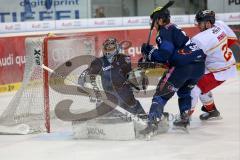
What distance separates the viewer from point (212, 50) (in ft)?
19.0

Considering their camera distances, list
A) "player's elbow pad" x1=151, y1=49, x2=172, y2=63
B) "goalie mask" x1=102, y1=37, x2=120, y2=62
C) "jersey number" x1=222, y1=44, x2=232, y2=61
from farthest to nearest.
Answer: "jersey number" x1=222, y1=44, x2=232, y2=61, "goalie mask" x1=102, y1=37, x2=120, y2=62, "player's elbow pad" x1=151, y1=49, x2=172, y2=63

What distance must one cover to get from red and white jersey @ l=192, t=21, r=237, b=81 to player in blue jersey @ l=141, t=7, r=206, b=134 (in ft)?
1.12

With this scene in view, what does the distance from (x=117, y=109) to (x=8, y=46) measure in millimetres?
3683

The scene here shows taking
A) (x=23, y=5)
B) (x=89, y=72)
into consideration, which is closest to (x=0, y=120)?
(x=89, y=72)

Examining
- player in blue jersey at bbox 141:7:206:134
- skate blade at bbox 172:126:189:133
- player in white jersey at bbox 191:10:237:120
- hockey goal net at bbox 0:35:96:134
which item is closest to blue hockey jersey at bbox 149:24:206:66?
player in blue jersey at bbox 141:7:206:134

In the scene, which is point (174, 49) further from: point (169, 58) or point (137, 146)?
point (137, 146)

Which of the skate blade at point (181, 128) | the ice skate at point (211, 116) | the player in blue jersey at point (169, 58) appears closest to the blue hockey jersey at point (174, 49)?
the player in blue jersey at point (169, 58)

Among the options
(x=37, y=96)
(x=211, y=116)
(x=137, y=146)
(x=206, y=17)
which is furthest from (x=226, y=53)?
(x=37, y=96)

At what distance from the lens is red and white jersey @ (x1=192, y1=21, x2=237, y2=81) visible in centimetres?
568

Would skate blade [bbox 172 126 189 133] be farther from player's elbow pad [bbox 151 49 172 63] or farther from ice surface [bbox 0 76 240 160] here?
player's elbow pad [bbox 151 49 172 63]

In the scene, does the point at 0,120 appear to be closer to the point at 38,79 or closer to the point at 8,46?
the point at 38,79

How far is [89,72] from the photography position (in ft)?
17.6

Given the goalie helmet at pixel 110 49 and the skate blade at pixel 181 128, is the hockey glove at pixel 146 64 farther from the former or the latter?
the skate blade at pixel 181 128

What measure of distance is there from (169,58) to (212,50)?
77 centimetres
